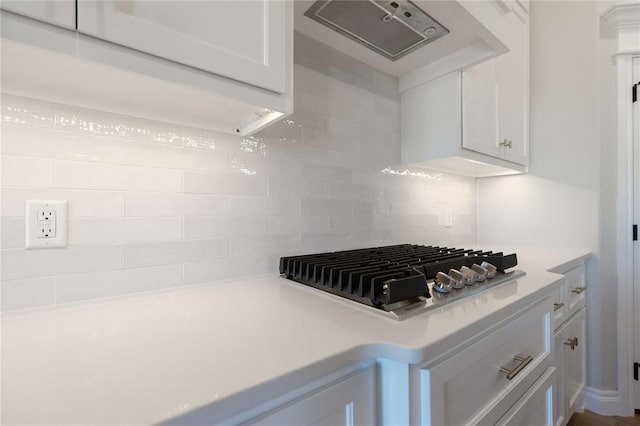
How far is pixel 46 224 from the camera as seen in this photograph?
77cm

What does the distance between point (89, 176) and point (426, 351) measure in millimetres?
917

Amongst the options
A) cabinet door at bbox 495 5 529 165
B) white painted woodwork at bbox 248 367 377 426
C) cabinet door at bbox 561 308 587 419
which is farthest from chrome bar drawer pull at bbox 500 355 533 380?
cabinet door at bbox 495 5 529 165

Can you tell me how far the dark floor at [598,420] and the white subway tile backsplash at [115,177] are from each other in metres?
2.29

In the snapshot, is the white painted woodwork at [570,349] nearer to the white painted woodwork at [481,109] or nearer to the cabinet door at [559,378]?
the cabinet door at [559,378]

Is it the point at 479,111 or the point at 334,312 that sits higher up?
the point at 479,111

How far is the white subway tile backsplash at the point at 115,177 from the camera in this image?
2.65 feet

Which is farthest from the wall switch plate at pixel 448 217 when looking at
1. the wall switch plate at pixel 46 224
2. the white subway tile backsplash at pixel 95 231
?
the wall switch plate at pixel 46 224

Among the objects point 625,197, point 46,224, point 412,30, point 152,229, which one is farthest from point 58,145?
point 625,197

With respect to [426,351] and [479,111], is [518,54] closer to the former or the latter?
[479,111]

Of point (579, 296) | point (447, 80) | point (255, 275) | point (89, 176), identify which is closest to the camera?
point (89, 176)

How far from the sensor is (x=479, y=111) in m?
1.54

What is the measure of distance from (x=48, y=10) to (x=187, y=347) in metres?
0.61

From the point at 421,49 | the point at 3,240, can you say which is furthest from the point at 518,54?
the point at 3,240

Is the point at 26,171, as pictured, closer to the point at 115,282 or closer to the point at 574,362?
the point at 115,282
